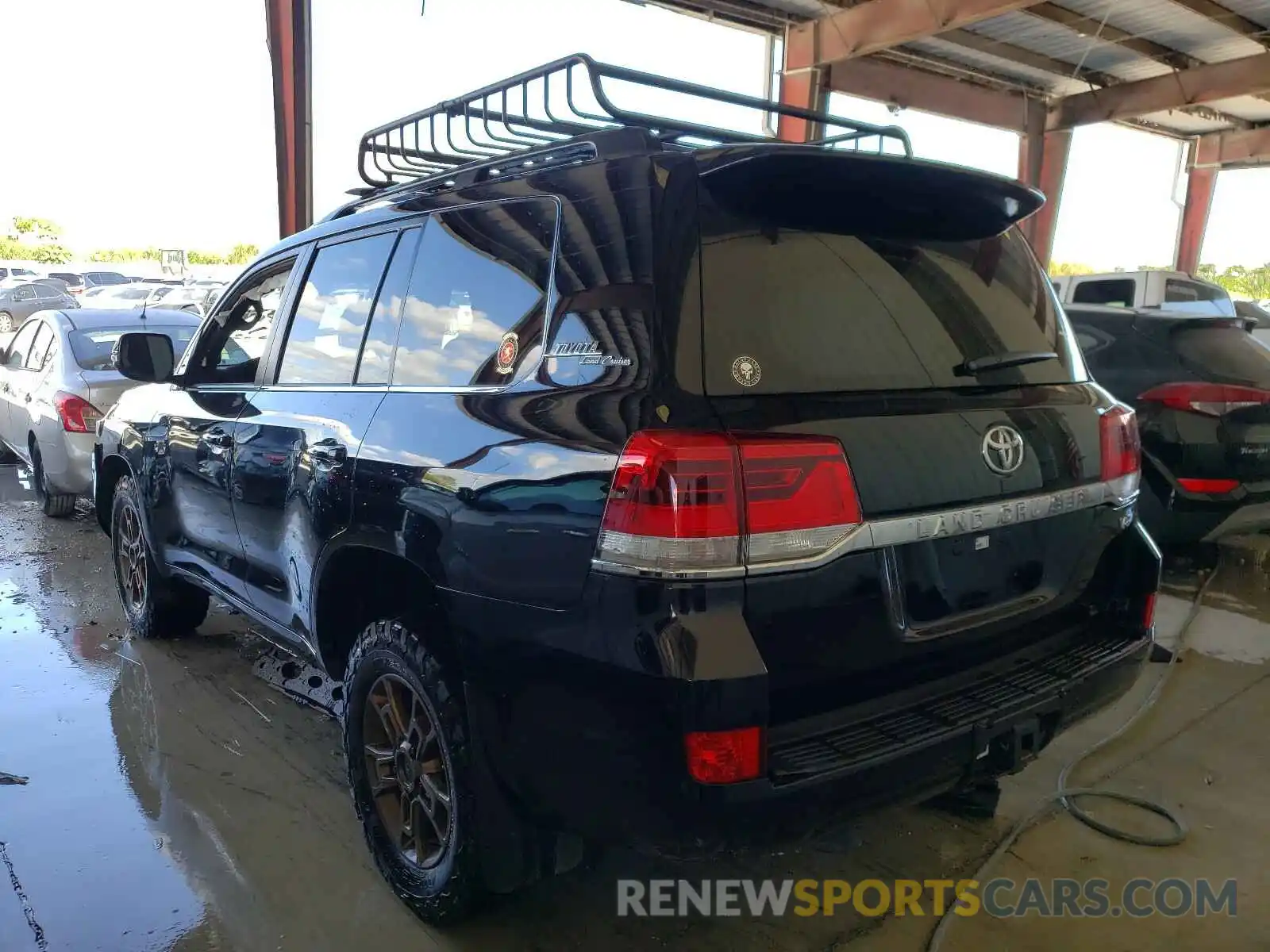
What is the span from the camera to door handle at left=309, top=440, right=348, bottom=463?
2596 mm

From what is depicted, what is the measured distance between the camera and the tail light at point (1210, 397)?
4945 millimetres

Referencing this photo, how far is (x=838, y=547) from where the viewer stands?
1839 millimetres

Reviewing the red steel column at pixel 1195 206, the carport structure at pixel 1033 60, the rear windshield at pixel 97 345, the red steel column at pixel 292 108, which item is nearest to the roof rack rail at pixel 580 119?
the rear windshield at pixel 97 345

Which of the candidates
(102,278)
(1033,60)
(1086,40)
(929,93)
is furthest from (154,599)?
(102,278)

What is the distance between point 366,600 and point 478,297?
0.96 m

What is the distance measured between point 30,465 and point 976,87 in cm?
1571

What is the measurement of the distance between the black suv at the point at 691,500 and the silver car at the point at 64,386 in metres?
4.47

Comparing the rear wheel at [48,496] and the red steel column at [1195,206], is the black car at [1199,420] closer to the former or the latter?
the rear wheel at [48,496]

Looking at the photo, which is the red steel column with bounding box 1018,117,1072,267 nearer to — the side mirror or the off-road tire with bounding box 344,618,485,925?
the side mirror

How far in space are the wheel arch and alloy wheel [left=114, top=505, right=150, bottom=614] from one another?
195 cm

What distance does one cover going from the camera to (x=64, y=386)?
6.46 metres

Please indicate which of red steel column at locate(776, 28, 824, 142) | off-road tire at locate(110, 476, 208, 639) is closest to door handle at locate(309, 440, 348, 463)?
off-road tire at locate(110, 476, 208, 639)

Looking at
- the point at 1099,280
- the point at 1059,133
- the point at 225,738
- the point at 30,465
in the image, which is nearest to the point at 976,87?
the point at 1059,133

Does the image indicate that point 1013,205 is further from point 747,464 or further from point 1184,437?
point 1184,437
